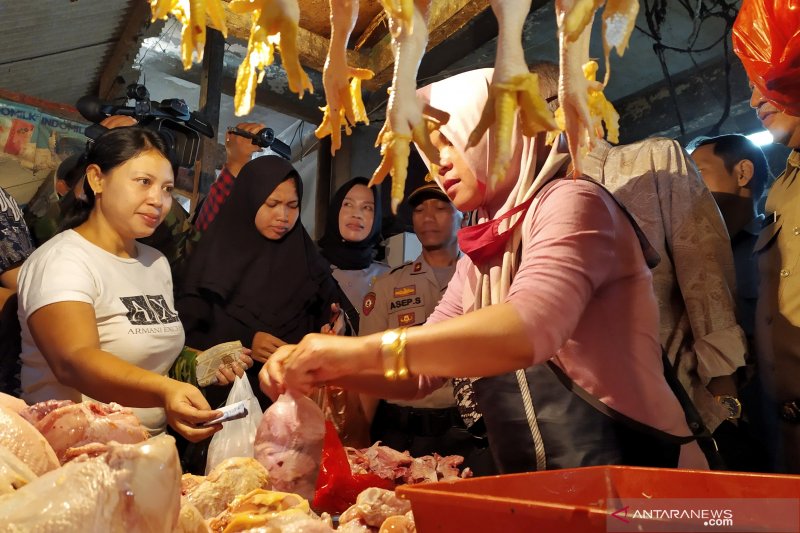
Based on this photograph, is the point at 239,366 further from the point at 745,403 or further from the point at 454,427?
the point at 745,403

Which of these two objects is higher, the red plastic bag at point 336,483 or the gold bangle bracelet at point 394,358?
the gold bangle bracelet at point 394,358

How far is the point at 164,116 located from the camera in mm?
3891

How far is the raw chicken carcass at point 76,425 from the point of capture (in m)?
1.17

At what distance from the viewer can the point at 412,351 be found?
4.11ft

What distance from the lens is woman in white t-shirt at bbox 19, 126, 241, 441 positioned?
190 cm

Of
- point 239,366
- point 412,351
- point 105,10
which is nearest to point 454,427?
point 239,366

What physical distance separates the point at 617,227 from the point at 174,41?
5222 millimetres

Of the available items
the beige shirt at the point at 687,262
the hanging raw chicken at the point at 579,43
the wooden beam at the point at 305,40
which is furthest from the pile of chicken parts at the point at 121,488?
the wooden beam at the point at 305,40

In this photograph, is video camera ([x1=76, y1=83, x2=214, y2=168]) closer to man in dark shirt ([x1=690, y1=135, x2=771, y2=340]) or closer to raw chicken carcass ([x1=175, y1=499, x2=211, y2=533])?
man in dark shirt ([x1=690, y1=135, x2=771, y2=340])

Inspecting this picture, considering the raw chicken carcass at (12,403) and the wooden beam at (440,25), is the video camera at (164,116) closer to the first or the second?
the wooden beam at (440,25)

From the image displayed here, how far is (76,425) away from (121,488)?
1.55 feet

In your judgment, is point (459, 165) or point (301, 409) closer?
point (301, 409)

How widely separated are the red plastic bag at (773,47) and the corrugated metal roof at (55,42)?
3.93 m
